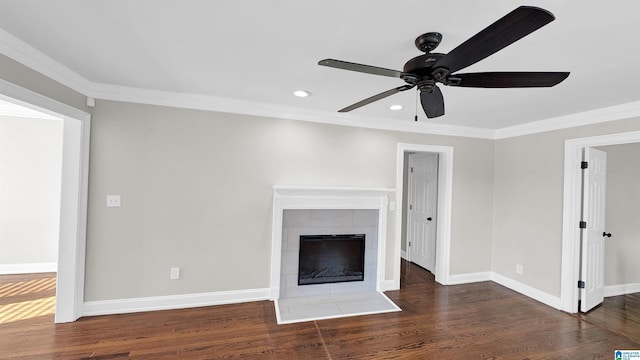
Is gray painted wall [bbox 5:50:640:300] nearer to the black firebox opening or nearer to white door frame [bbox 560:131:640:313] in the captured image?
white door frame [bbox 560:131:640:313]

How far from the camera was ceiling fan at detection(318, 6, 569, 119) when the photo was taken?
97cm

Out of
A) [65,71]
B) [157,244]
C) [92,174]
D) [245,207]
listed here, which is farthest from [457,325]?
[65,71]

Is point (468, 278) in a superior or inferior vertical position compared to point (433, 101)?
inferior

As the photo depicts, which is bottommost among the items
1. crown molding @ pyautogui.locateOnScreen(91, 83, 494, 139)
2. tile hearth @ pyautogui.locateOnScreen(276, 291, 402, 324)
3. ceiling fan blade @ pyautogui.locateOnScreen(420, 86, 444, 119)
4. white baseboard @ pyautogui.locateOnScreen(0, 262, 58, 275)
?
tile hearth @ pyautogui.locateOnScreen(276, 291, 402, 324)

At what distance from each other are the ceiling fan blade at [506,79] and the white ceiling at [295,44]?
Answer: 0.93 feet

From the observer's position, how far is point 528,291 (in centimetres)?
366

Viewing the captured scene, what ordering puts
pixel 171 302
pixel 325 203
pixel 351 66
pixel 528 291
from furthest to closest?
pixel 528 291, pixel 325 203, pixel 171 302, pixel 351 66

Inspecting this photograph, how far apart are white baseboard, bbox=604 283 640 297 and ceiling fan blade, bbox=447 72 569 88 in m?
4.05

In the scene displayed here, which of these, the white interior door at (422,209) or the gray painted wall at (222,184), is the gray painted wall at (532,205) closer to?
the gray painted wall at (222,184)

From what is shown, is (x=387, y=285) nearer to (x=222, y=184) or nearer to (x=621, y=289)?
(x=222, y=184)

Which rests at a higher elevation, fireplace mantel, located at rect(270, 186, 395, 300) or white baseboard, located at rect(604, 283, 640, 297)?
fireplace mantel, located at rect(270, 186, 395, 300)

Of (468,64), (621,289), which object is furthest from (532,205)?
(468,64)

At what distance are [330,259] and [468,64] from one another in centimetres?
286

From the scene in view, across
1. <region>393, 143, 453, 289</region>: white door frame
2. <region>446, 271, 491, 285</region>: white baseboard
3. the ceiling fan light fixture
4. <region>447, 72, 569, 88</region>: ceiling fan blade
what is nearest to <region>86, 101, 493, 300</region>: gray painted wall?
the ceiling fan light fixture
